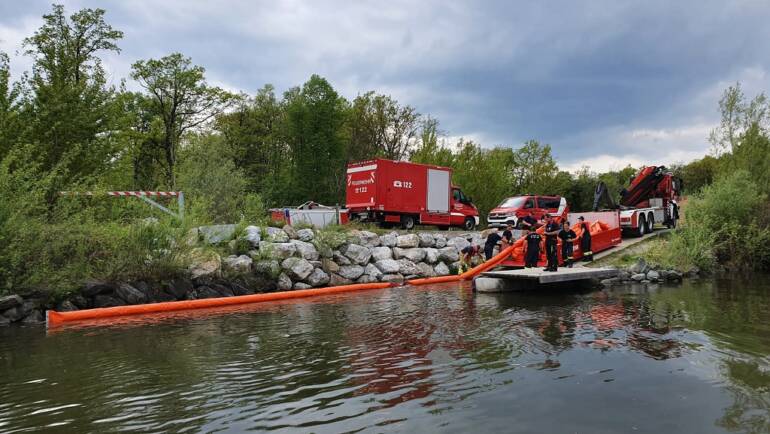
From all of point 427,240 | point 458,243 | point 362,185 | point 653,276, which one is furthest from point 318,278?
point 653,276

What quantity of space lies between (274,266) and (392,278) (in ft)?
14.2

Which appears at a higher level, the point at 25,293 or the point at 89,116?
the point at 89,116

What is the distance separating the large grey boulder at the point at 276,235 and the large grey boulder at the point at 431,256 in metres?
5.46

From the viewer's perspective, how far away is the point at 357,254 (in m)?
17.2

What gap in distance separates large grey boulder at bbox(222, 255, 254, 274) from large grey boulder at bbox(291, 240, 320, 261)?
1.81m

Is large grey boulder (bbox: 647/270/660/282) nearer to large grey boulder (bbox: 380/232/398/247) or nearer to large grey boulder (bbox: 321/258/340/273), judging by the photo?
large grey boulder (bbox: 380/232/398/247)

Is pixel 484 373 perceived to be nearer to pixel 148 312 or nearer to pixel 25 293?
pixel 148 312

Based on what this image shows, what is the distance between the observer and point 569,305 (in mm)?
11727

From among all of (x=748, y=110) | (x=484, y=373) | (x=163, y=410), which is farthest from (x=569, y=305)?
(x=748, y=110)

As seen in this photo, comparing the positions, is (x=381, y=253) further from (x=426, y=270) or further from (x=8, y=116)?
(x=8, y=116)

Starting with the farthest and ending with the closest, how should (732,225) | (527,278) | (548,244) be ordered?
(732,225), (548,244), (527,278)

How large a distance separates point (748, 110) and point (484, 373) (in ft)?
97.6

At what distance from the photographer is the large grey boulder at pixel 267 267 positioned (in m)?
14.5

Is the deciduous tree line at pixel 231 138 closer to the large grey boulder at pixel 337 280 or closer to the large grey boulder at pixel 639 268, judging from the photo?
the large grey boulder at pixel 337 280
